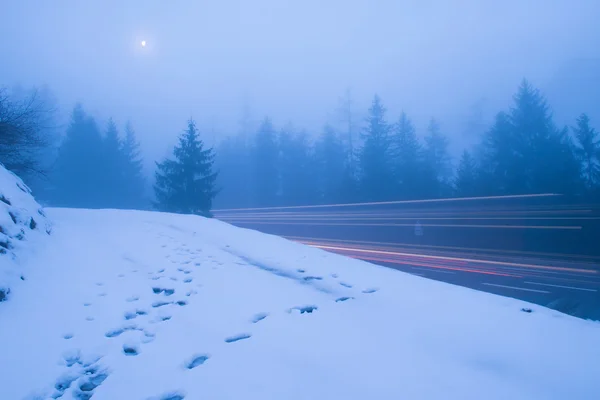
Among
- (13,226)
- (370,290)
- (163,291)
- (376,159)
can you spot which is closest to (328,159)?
(376,159)

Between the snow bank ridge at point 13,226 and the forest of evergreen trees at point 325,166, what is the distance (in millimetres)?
5312

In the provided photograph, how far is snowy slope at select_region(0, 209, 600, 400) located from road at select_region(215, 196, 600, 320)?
4.64m

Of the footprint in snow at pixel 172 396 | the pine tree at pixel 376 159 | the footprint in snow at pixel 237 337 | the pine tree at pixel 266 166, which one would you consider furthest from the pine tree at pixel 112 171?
the footprint in snow at pixel 172 396

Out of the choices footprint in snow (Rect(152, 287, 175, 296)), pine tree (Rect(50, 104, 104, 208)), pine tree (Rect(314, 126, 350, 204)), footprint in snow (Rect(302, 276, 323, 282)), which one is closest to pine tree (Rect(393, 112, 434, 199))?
pine tree (Rect(314, 126, 350, 204))

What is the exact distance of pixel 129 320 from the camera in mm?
3387

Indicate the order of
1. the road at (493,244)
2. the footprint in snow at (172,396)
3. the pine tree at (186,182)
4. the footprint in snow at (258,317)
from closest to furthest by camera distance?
1. the footprint in snow at (172,396)
2. the footprint in snow at (258,317)
3. the road at (493,244)
4. the pine tree at (186,182)

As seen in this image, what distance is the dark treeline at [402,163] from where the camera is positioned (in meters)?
20.8

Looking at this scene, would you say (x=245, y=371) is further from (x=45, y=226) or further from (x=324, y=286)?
(x=45, y=226)

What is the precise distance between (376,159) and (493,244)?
16354mm

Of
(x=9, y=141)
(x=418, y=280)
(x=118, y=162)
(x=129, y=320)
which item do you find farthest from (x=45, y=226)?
(x=118, y=162)

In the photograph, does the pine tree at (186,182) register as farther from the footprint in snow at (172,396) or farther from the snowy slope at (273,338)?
the footprint in snow at (172,396)

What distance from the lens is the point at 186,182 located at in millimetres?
24453

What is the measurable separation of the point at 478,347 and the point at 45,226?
7766 millimetres

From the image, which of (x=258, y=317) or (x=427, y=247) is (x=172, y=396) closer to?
(x=258, y=317)
